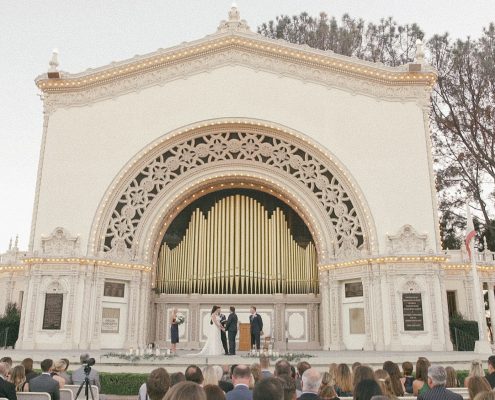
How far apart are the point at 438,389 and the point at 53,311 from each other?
16930 millimetres

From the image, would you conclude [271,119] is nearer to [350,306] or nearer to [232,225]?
[232,225]

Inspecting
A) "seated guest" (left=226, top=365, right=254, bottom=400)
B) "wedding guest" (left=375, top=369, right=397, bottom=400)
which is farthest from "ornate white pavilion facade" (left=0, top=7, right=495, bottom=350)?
"seated guest" (left=226, top=365, right=254, bottom=400)

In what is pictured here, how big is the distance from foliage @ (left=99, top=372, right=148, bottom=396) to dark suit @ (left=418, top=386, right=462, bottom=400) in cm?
946

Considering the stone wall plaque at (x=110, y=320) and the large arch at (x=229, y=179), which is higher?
the large arch at (x=229, y=179)

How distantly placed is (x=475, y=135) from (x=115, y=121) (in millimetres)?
19425

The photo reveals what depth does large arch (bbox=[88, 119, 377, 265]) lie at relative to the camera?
797 inches

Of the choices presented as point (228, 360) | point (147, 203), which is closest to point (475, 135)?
point (147, 203)

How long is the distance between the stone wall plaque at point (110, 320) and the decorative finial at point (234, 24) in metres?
13.1

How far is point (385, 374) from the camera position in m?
6.13

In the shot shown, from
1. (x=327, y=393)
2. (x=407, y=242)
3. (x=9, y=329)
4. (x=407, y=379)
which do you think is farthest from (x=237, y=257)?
(x=327, y=393)

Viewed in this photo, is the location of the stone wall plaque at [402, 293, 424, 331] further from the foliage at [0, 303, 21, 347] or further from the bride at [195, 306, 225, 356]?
the foliage at [0, 303, 21, 347]

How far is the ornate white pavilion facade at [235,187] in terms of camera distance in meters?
19.5

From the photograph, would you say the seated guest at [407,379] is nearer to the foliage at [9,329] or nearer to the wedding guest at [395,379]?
the wedding guest at [395,379]

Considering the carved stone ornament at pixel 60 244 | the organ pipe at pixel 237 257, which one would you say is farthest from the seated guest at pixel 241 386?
the organ pipe at pixel 237 257
